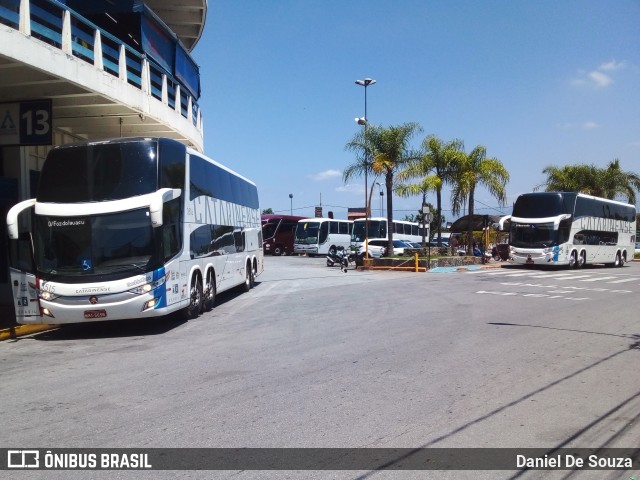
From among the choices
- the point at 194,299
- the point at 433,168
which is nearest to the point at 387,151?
the point at 433,168

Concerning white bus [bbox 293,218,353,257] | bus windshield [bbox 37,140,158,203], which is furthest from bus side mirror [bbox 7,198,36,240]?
white bus [bbox 293,218,353,257]

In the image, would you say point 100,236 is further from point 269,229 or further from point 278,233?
point 278,233

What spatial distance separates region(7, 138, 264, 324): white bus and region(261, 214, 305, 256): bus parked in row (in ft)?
109

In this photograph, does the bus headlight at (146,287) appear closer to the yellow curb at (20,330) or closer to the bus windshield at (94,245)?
the bus windshield at (94,245)

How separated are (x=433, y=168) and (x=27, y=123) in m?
23.9

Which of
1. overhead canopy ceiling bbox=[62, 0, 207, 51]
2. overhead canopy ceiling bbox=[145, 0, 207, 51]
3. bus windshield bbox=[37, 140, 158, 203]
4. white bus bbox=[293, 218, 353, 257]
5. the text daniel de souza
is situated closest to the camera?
the text daniel de souza

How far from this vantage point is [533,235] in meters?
30.2

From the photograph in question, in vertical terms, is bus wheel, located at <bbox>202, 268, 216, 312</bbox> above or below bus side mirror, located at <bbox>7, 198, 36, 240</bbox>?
below

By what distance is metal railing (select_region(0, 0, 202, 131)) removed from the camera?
37.3ft

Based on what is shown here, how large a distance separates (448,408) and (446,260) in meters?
25.5

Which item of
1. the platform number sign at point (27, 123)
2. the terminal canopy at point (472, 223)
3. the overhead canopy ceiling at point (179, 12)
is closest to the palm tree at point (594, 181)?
the terminal canopy at point (472, 223)

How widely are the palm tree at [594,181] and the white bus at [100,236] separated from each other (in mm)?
39361

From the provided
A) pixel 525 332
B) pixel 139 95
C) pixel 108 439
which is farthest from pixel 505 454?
pixel 139 95

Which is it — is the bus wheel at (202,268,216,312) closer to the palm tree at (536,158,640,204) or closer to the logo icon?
the logo icon
